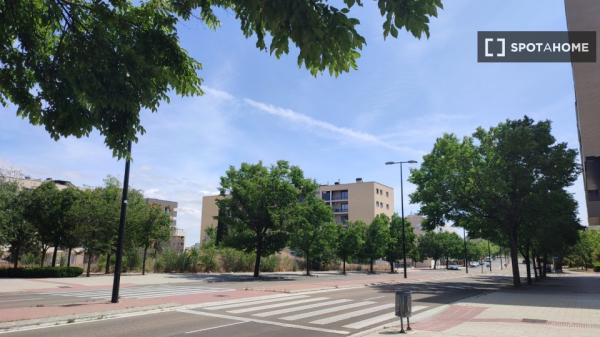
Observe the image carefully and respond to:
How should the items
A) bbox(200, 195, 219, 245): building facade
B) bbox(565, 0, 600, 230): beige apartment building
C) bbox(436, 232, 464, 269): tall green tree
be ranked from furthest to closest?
bbox(200, 195, 219, 245): building facade, bbox(436, 232, 464, 269): tall green tree, bbox(565, 0, 600, 230): beige apartment building

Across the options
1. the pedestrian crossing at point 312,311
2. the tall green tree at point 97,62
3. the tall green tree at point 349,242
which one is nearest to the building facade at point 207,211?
the tall green tree at point 349,242

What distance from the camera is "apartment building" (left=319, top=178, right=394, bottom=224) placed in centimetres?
9325

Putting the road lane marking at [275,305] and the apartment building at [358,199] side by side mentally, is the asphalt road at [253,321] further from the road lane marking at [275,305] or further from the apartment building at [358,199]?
the apartment building at [358,199]

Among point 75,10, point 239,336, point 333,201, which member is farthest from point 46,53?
point 333,201

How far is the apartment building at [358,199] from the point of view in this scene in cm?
9325

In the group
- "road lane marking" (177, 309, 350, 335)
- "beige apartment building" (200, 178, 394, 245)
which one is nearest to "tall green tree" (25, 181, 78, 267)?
"road lane marking" (177, 309, 350, 335)

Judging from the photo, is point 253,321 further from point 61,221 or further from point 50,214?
point 61,221

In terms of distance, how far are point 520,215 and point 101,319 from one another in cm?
2607

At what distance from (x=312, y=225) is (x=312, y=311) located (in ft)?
78.7

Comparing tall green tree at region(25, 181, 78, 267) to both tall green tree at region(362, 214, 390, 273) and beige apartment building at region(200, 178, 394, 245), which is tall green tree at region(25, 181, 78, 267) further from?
beige apartment building at region(200, 178, 394, 245)

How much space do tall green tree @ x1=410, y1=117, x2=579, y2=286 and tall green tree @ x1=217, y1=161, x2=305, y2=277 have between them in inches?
430

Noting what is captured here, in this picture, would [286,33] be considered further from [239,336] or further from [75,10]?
[239,336]

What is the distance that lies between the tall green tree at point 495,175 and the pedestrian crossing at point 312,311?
1264cm

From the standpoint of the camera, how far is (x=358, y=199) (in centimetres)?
9488
